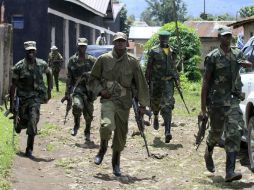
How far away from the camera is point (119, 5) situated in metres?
54.8

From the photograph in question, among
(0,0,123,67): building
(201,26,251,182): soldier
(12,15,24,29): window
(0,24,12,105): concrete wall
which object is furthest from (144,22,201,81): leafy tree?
(201,26,251,182): soldier

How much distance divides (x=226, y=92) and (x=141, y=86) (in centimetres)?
113

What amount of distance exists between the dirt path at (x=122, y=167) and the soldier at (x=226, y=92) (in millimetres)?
512

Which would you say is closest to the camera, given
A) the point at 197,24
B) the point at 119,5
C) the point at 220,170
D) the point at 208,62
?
the point at 208,62

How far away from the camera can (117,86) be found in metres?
8.06

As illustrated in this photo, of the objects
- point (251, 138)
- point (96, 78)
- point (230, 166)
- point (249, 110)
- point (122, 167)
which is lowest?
point (122, 167)

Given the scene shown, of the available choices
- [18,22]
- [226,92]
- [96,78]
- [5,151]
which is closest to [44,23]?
[18,22]

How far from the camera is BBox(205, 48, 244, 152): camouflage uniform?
750 centimetres

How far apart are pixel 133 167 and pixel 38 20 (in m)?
17.2

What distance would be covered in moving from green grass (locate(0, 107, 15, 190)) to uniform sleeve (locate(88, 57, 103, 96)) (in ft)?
4.86

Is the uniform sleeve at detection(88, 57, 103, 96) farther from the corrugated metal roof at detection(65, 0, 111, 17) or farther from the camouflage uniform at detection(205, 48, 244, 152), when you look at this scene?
the corrugated metal roof at detection(65, 0, 111, 17)

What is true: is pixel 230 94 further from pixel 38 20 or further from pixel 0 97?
pixel 38 20

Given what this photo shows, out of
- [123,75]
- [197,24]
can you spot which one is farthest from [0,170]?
[197,24]

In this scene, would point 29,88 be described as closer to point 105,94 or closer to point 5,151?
point 5,151
